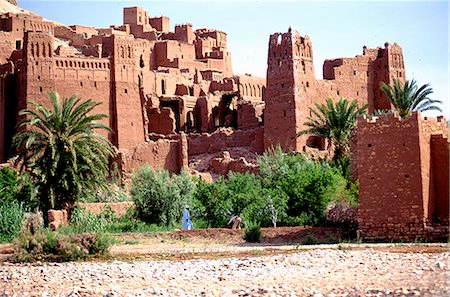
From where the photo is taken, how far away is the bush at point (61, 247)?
2238cm

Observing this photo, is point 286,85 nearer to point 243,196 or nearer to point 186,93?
point 186,93

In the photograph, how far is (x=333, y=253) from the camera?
19.7m

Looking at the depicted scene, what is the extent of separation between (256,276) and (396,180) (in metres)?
6.31

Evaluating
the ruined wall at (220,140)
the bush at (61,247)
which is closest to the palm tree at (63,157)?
the bush at (61,247)

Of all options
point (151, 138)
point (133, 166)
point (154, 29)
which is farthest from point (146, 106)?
point (154, 29)

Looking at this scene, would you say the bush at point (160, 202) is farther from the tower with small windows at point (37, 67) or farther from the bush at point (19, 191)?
the tower with small windows at point (37, 67)

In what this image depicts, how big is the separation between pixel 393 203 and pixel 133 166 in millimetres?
27047

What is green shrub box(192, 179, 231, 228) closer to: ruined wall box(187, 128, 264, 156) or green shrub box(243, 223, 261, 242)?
green shrub box(243, 223, 261, 242)

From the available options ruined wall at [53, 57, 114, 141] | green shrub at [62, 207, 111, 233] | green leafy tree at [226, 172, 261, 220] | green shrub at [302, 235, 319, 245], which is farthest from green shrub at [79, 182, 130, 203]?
green shrub at [302, 235, 319, 245]

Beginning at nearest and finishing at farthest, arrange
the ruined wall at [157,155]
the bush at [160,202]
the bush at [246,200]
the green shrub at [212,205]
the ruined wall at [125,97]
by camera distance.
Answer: the bush at [246,200] → the green shrub at [212,205] → the bush at [160,202] → the ruined wall at [157,155] → the ruined wall at [125,97]

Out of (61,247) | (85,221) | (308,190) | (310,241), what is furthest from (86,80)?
(61,247)

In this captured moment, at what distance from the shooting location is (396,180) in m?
22.5

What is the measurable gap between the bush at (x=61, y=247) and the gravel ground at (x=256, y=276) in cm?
149

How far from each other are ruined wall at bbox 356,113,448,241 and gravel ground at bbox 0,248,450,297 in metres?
2.36
